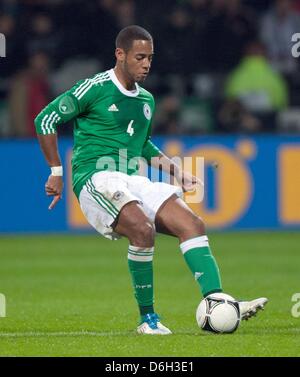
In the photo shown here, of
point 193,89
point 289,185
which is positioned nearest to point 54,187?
point 289,185

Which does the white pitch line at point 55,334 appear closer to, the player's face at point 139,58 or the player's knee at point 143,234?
the player's knee at point 143,234

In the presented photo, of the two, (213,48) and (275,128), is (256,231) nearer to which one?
(275,128)

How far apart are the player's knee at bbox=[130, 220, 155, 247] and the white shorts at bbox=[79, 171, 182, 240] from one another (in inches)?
7.3

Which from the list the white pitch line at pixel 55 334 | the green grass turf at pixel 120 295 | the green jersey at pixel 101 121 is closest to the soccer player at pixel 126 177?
the green jersey at pixel 101 121

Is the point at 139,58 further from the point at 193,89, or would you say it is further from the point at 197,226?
the point at 193,89

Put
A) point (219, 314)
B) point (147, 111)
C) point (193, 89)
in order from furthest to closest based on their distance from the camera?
point (193, 89)
point (147, 111)
point (219, 314)

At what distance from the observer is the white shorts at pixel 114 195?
8.05 m

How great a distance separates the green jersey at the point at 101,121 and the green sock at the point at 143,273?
0.63 metres

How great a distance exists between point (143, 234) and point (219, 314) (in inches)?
28.0

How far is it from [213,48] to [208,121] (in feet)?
3.55

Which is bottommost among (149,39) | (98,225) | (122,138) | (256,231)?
(256,231)

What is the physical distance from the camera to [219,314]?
7.82 metres

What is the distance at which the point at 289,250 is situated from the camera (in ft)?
46.0
